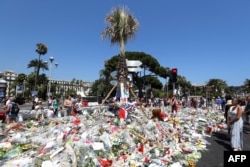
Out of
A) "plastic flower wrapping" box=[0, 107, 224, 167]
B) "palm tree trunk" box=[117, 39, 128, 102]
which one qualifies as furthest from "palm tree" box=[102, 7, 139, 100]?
"plastic flower wrapping" box=[0, 107, 224, 167]

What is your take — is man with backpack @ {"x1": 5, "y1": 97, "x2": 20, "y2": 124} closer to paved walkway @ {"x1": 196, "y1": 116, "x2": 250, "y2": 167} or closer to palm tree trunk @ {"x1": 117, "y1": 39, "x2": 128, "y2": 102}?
palm tree trunk @ {"x1": 117, "y1": 39, "x2": 128, "y2": 102}

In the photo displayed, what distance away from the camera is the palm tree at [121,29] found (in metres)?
12.5

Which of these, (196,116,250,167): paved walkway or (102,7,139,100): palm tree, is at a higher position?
(102,7,139,100): palm tree

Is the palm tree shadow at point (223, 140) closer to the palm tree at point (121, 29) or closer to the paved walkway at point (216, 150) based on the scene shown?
the paved walkway at point (216, 150)

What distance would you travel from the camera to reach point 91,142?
6.22 meters

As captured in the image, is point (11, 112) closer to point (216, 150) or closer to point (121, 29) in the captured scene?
point (121, 29)

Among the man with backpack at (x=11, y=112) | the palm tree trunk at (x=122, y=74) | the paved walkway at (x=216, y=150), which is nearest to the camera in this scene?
the paved walkway at (x=216, y=150)

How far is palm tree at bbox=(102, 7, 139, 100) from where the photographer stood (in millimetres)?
12509

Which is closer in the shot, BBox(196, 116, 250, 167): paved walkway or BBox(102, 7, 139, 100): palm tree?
BBox(196, 116, 250, 167): paved walkway

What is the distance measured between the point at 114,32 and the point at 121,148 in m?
7.29

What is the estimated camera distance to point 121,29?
12523 mm

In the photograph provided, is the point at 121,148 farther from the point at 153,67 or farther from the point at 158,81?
the point at 158,81

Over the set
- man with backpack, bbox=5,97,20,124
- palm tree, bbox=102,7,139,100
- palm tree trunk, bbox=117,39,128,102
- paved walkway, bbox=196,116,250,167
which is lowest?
paved walkway, bbox=196,116,250,167

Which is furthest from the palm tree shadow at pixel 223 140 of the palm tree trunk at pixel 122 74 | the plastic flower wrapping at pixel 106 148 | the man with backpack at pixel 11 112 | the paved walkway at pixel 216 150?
the man with backpack at pixel 11 112
